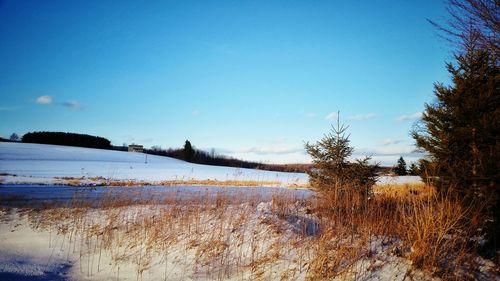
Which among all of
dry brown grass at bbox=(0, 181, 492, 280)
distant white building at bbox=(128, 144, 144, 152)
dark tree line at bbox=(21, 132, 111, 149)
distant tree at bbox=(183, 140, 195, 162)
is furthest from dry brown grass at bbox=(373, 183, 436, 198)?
dark tree line at bbox=(21, 132, 111, 149)

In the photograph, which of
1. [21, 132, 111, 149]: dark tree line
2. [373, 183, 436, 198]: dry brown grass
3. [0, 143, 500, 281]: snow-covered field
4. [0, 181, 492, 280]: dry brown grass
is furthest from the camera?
[21, 132, 111, 149]: dark tree line

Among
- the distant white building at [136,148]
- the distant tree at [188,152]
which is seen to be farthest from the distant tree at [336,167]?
the distant white building at [136,148]

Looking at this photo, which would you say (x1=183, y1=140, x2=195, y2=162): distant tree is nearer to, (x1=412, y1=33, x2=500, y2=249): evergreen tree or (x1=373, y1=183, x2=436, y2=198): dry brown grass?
(x1=373, y1=183, x2=436, y2=198): dry brown grass

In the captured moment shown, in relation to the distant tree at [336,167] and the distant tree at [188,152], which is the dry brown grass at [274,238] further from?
the distant tree at [188,152]

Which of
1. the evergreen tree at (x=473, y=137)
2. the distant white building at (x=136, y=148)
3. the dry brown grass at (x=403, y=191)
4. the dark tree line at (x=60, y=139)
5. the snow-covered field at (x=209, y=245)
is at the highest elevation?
the dark tree line at (x=60, y=139)

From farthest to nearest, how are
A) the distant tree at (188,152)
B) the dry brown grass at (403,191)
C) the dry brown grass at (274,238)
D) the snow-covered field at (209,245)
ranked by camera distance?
the distant tree at (188,152), the dry brown grass at (403,191), the snow-covered field at (209,245), the dry brown grass at (274,238)

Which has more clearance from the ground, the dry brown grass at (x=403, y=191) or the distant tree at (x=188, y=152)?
the distant tree at (x=188, y=152)

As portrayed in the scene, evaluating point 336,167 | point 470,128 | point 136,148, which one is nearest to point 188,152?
point 136,148

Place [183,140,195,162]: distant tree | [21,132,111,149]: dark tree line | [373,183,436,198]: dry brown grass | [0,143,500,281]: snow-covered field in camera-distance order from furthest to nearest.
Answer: [183,140,195,162]: distant tree → [21,132,111,149]: dark tree line → [373,183,436,198]: dry brown grass → [0,143,500,281]: snow-covered field

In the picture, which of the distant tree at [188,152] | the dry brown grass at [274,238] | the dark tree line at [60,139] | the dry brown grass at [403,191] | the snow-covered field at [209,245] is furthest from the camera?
the distant tree at [188,152]

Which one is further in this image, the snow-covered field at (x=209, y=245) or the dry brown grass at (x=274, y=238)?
the snow-covered field at (x=209, y=245)

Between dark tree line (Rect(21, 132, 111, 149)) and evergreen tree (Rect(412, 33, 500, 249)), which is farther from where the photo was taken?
dark tree line (Rect(21, 132, 111, 149))

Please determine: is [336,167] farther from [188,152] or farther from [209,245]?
[188,152]

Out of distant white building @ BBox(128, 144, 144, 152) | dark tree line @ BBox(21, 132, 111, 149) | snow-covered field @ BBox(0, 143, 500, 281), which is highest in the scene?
dark tree line @ BBox(21, 132, 111, 149)
